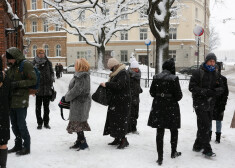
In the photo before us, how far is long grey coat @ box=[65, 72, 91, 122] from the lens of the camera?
5113 millimetres

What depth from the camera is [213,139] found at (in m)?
6.46

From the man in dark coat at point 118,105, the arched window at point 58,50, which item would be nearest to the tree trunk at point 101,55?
the arched window at point 58,50

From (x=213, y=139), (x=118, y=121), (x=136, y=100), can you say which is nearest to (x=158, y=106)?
(x=118, y=121)

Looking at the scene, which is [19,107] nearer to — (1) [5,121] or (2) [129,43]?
(1) [5,121]

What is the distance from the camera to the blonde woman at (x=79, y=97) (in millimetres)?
5121

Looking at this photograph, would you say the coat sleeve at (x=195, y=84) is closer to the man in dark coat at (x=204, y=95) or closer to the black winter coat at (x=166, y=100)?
the man in dark coat at (x=204, y=95)

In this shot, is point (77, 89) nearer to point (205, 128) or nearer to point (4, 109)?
point (4, 109)

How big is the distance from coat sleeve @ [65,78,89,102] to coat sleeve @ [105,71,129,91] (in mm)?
445

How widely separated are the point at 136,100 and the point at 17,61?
3.03 meters

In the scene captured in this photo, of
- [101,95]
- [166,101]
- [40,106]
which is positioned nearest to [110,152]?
[101,95]

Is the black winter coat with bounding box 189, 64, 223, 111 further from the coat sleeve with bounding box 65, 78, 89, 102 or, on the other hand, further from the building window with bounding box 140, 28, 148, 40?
the building window with bounding box 140, 28, 148, 40

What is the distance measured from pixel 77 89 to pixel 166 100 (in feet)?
5.41

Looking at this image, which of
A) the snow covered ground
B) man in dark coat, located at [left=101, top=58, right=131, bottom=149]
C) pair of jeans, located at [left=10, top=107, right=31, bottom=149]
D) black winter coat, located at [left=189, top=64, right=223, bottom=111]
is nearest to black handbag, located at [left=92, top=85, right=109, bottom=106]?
man in dark coat, located at [left=101, top=58, right=131, bottom=149]

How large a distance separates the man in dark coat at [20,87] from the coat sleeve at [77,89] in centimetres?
68
